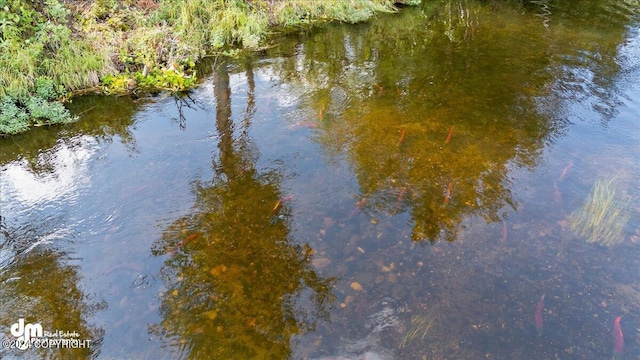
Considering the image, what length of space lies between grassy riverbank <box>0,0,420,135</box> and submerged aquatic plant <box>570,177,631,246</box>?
630 cm

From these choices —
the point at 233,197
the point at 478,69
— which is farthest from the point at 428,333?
the point at 478,69

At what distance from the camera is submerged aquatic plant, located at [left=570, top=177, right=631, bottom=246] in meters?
4.15

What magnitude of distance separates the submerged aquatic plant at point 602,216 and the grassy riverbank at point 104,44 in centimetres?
630

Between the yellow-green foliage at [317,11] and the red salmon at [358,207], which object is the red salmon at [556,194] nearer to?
the red salmon at [358,207]

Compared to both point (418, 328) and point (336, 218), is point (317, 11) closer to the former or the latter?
point (336, 218)

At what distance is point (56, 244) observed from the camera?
13.9 ft

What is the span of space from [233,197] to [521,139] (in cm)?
396

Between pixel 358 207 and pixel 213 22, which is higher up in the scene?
pixel 213 22

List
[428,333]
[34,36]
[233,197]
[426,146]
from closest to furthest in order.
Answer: [428,333] < [233,197] < [426,146] < [34,36]

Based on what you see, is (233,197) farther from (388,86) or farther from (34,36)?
(34,36)

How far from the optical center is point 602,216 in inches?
171
